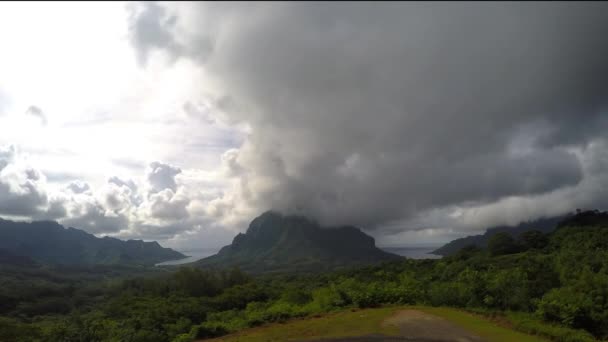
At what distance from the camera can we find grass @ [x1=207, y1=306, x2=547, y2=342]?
53.9 ft

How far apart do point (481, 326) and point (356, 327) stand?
580 cm

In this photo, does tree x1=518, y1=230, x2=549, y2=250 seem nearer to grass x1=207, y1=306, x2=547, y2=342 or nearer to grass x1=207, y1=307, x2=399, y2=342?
grass x1=207, y1=306, x2=547, y2=342

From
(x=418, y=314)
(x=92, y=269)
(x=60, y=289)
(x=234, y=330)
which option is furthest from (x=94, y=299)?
(x=92, y=269)

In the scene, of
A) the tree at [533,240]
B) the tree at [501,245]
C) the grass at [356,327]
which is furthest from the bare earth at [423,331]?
the tree at [533,240]

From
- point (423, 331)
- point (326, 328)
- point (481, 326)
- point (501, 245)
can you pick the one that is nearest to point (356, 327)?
point (326, 328)

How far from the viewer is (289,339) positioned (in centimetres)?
1662

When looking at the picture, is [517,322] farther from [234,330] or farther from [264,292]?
[264,292]

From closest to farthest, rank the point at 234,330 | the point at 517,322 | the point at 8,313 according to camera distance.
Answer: the point at 517,322 < the point at 234,330 < the point at 8,313

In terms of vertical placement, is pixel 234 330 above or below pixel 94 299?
above

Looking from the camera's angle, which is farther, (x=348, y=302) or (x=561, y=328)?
(x=348, y=302)

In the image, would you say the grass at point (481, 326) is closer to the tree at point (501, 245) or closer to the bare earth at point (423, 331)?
the bare earth at point (423, 331)

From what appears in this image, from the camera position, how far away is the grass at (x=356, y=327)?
647 inches

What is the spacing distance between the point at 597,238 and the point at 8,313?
4130 inches

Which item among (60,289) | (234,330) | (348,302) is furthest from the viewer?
(60,289)
